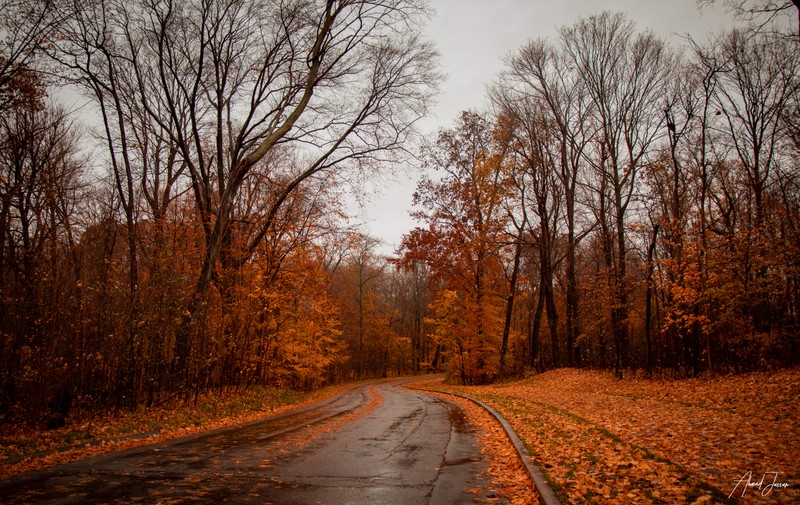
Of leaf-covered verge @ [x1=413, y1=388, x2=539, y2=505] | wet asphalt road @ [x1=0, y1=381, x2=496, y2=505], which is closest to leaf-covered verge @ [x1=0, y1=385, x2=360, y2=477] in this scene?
wet asphalt road @ [x1=0, y1=381, x2=496, y2=505]

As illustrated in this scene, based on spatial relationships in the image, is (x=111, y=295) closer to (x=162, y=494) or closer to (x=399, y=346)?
(x=162, y=494)

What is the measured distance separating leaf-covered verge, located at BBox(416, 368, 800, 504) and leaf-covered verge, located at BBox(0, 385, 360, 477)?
7179 mm

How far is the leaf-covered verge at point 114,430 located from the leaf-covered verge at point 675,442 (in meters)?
7.18

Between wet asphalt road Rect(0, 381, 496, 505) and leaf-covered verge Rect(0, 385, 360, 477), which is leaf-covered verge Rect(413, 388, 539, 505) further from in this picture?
leaf-covered verge Rect(0, 385, 360, 477)

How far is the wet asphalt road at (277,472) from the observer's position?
4.88 meters

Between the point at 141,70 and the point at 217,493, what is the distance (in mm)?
16253

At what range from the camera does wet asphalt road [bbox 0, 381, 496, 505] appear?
488cm

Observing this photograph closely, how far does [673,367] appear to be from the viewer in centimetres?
1658

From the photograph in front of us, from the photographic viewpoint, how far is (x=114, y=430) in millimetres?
9070

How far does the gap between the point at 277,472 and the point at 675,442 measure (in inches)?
230
